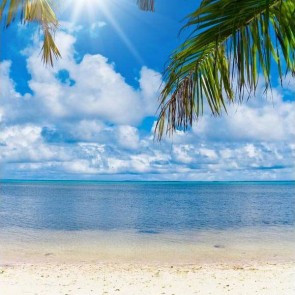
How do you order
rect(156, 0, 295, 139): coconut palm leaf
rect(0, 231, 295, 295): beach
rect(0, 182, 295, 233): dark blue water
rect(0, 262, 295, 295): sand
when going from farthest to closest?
rect(0, 182, 295, 233): dark blue water → rect(0, 231, 295, 295): beach → rect(0, 262, 295, 295): sand → rect(156, 0, 295, 139): coconut palm leaf

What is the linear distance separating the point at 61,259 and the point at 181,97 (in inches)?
451

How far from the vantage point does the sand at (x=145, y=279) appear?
7.83m

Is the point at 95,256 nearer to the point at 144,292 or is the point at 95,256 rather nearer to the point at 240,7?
the point at 144,292

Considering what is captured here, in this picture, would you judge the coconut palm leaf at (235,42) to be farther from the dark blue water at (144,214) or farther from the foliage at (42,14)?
the dark blue water at (144,214)

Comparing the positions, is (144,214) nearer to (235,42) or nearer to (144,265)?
(144,265)

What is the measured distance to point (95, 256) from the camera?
1398 cm

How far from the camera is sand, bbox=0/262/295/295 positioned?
7832mm

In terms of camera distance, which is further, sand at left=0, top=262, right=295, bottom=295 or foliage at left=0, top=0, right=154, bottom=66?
sand at left=0, top=262, right=295, bottom=295

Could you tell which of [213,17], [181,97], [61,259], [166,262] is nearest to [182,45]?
[213,17]

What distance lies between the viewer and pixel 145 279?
9086 mm

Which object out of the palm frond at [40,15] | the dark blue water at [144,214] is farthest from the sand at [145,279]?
the dark blue water at [144,214]

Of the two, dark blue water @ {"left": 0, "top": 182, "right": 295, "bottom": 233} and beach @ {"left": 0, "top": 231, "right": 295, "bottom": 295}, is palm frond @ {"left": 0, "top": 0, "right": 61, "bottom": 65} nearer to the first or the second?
beach @ {"left": 0, "top": 231, "right": 295, "bottom": 295}

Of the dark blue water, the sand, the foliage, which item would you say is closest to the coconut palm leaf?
the foliage

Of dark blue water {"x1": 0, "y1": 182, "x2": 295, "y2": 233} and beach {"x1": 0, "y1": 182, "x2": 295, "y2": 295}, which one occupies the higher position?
beach {"x1": 0, "y1": 182, "x2": 295, "y2": 295}
